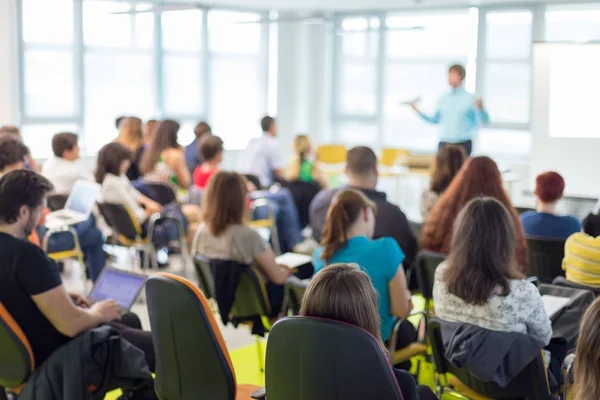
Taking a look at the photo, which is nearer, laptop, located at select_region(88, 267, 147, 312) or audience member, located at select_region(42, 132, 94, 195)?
laptop, located at select_region(88, 267, 147, 312)

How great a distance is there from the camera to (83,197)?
237 inches

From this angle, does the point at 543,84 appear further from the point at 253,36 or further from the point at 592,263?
the point at 592,263

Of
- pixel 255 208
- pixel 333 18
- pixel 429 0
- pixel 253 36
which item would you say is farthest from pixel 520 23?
pixel 255 208

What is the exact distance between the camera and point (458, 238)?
3.40m

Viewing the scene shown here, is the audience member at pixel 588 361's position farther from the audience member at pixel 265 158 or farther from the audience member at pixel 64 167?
the audience member at pixel 265 158

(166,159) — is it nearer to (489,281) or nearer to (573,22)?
(489,281)

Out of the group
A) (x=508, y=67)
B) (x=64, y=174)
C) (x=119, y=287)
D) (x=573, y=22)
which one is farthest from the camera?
(x=508, y=67)

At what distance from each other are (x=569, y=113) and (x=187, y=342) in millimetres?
7581

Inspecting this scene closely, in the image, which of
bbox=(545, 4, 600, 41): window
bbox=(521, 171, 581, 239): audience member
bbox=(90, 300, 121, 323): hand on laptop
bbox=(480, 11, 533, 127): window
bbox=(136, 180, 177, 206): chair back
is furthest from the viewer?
bbox=(480, 11, 533, 127): window

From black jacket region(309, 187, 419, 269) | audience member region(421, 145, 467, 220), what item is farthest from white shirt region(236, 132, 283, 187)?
black jacket region(309, 187, 419, 269)

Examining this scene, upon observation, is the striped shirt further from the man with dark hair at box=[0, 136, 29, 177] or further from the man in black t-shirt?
the man with dark hair at box=[0, 136, 29, 177]

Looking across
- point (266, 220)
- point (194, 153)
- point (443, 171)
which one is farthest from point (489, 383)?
point (194, 153)

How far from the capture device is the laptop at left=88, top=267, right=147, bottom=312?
12.7 ft

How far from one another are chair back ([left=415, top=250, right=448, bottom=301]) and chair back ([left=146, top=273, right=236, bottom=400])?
1.69 metres
